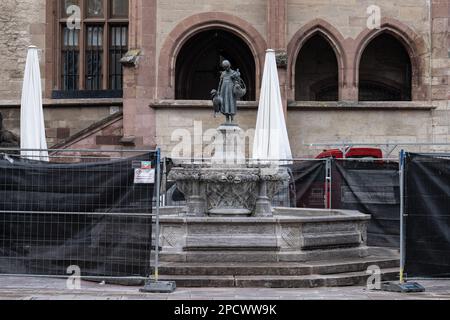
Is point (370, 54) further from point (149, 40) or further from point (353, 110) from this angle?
point (149, 40)

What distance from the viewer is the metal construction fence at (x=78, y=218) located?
11.3 metres

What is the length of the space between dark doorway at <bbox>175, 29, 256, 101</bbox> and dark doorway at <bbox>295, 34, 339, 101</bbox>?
1496mm

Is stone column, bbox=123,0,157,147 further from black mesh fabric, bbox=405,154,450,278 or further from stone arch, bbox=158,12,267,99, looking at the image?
black mesh fabric, bbox=405,154,450,278

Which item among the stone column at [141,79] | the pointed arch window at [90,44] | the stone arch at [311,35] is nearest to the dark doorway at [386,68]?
the stone arch at [311,35]

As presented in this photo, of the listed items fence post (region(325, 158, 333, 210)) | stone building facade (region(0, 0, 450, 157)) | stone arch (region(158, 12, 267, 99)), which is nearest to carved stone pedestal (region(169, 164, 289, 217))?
fence post (region(325, 158, 333, 210))

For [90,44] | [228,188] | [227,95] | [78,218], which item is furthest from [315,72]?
[78,218]

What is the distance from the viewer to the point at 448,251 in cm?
1148

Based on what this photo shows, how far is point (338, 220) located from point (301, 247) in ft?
2.90

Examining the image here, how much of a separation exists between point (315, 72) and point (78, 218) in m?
19.2

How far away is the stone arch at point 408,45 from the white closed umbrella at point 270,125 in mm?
4750

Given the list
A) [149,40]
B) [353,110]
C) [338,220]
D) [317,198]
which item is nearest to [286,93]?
[353,110]

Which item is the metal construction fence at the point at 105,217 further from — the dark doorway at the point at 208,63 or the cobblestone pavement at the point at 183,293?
the dark doorway at the point at 208,63

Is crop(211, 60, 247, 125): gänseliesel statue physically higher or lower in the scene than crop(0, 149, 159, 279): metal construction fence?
higher

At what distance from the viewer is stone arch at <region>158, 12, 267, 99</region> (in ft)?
85.6
